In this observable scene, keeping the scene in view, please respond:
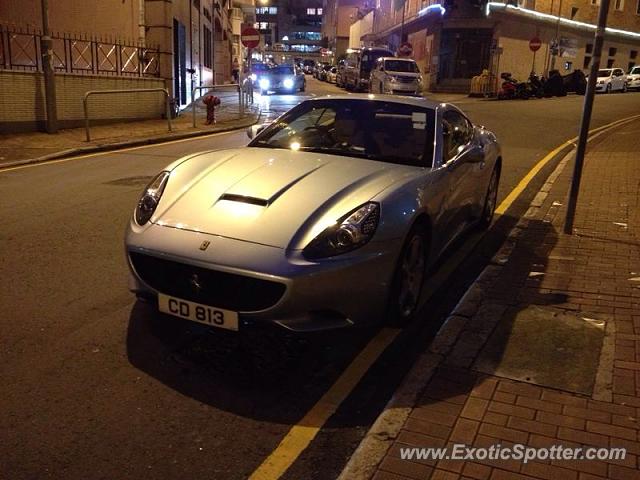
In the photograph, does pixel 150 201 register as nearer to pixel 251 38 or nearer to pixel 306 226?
pixel 306 226

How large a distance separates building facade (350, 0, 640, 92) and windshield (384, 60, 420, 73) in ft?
24.8

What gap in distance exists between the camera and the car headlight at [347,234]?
360 centimetres

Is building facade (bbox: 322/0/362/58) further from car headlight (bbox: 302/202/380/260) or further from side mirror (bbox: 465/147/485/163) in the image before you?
car headlight (bbox: 302/202/380/260)

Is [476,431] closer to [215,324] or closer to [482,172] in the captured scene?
[215,324]

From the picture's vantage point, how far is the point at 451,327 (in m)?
4.29

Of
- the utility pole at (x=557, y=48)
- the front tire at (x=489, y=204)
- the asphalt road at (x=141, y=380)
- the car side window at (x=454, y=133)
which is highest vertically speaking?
the utility pole at (x=557, y=48)

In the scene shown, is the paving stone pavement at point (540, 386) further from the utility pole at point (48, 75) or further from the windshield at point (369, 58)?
the windshield at point (369, 58)

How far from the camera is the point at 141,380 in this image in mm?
3584

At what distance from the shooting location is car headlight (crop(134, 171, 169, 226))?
161 inches

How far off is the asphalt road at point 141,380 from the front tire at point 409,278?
0.16 meters

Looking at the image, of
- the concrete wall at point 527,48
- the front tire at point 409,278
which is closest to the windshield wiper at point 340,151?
the front tire at point 409,278

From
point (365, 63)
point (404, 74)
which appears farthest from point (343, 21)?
point (404, 74)

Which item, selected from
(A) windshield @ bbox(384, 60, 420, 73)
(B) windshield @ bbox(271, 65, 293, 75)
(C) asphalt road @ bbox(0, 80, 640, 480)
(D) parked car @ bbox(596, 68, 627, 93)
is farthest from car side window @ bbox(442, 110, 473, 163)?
(D) parked car @ bbox(596, 68, 627, 93)

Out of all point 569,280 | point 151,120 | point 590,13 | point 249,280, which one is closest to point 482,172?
point 569,280
